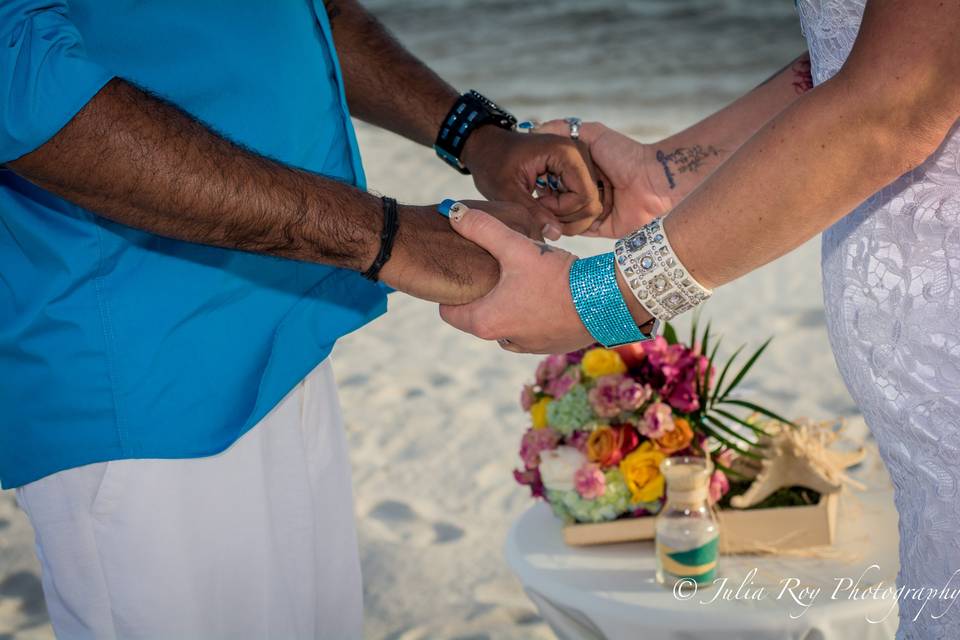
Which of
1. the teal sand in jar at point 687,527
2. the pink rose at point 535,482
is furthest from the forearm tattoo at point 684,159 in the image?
the pink rose at point 535,482

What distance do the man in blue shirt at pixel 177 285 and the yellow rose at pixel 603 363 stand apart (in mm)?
571

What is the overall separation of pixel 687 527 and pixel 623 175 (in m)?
0.70

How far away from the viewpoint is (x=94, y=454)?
5.00ft

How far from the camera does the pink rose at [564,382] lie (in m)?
2.35

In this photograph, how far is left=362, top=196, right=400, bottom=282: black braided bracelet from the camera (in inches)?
65.2

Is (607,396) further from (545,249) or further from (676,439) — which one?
(545,249)

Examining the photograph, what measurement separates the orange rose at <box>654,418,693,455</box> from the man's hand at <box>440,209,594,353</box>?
53cm

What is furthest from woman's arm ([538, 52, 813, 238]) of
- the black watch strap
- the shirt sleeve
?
the shirt sleeve

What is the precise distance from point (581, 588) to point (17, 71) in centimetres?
132

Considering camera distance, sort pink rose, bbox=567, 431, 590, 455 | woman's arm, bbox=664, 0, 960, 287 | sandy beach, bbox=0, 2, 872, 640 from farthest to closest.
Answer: sandy beach, bbox=0, 2, 872, 640 → pink rose, bbox=567, 431, 590, 455 → woman's arm, bbox=664, 0, 960, 287

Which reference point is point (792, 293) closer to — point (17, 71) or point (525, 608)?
point (525, 608)

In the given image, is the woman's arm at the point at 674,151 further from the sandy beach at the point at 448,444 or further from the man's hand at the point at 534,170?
the sandy beach at the point at 448,444

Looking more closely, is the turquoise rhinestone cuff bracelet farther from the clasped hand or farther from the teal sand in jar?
the teal sand in jar

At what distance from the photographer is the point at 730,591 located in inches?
80.6
